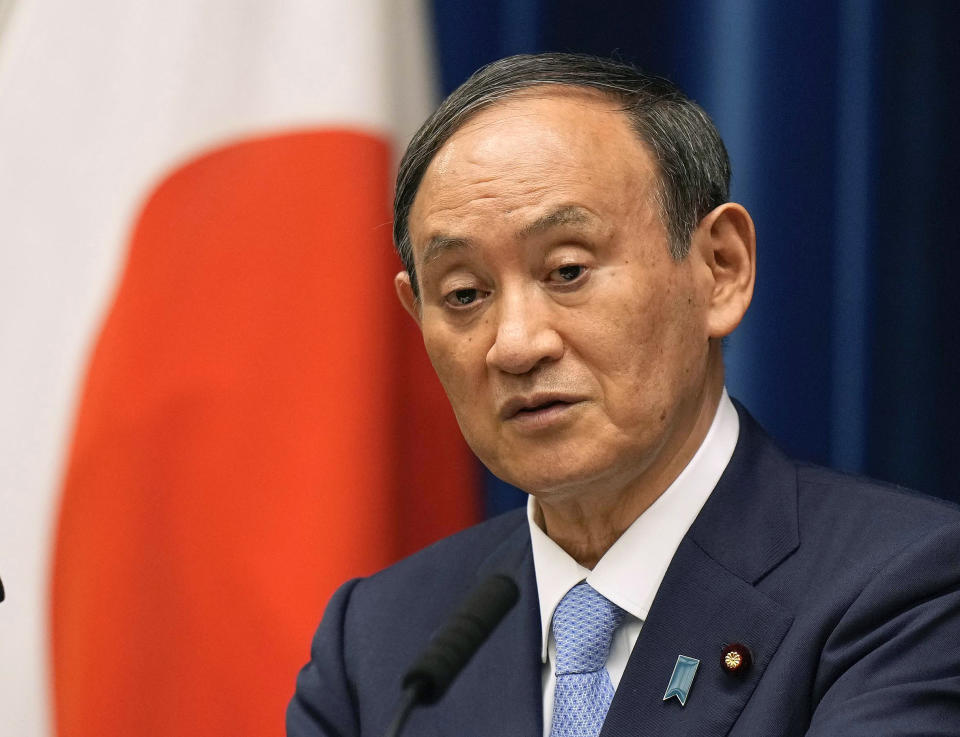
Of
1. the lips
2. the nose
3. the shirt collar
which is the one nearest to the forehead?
the nose

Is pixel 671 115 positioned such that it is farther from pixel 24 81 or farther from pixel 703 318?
pixel 24 81

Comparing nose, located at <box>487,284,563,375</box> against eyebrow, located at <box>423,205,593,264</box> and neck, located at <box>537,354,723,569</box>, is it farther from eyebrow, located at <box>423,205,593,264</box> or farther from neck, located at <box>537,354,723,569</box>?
neck, located at <box>537,354,723,569</box>

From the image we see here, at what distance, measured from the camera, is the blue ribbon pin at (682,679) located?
61.0 inches

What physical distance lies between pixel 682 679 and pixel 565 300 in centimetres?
51

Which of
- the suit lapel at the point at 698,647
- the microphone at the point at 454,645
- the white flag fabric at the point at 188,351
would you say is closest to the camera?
the microphone at the point at 454,645

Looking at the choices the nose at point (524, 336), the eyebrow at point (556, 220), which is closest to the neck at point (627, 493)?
the nose at point (524, 336)

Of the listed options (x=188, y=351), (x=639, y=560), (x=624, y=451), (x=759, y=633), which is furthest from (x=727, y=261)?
(x=188, y=351)

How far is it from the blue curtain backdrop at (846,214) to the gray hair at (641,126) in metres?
0.39

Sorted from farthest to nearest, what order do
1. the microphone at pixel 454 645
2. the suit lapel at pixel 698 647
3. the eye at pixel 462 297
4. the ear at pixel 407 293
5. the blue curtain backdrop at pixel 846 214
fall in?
the blue curtain backdrop at pixel 846 214, the ear at pixel 407 293, the eye at pixel 462 297, the suit lapel at pixel 698 647, the microphone at pixel 454 645

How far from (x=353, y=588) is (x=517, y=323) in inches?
25.8

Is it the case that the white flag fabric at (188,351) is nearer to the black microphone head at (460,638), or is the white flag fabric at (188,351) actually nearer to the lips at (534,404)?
the lips at (534,404)

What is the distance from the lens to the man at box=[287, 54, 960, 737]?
154 cm

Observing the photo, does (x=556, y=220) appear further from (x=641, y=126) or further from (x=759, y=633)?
(x=759, y=633)

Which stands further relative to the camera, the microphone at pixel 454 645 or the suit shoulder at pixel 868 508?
the suit shoulder at pixel 868 508
